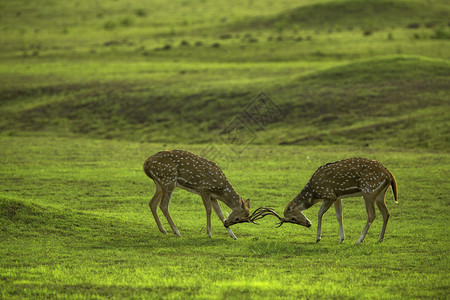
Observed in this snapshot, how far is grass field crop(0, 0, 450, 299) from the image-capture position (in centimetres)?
1080

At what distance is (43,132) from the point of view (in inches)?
1352

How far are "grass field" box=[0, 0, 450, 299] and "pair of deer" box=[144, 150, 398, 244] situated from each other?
665 mm

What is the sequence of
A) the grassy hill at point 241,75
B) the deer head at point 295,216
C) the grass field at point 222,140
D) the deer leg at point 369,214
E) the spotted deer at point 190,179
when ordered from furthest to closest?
1. the grassy hill at point 241,75
2. the spotted deer at point 190,179
3. the deer head at point 295,216
4. the deer leg at point 369,214
5. the grass field at point 222,140

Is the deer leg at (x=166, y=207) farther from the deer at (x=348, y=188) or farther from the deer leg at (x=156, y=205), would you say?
the deer at (x=348, y=188)

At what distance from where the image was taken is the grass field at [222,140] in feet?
35.4

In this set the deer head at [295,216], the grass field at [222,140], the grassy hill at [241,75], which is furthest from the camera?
the grassy hill at [241,75]

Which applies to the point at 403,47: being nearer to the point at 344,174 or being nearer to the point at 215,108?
the point at 215,108

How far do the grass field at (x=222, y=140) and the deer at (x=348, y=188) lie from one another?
2.16 ft

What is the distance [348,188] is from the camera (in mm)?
13414

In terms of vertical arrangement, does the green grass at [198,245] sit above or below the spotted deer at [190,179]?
below

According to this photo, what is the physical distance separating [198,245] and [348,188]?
379cm

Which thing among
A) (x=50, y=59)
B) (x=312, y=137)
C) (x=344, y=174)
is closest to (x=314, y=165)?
(x=312, y=137)

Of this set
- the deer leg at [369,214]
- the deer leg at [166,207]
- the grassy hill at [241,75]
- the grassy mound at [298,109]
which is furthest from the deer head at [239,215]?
the grassy mound at [298,109]

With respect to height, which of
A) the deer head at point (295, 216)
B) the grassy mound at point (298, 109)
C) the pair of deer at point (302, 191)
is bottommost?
the grassy mound at point (298, 109)
